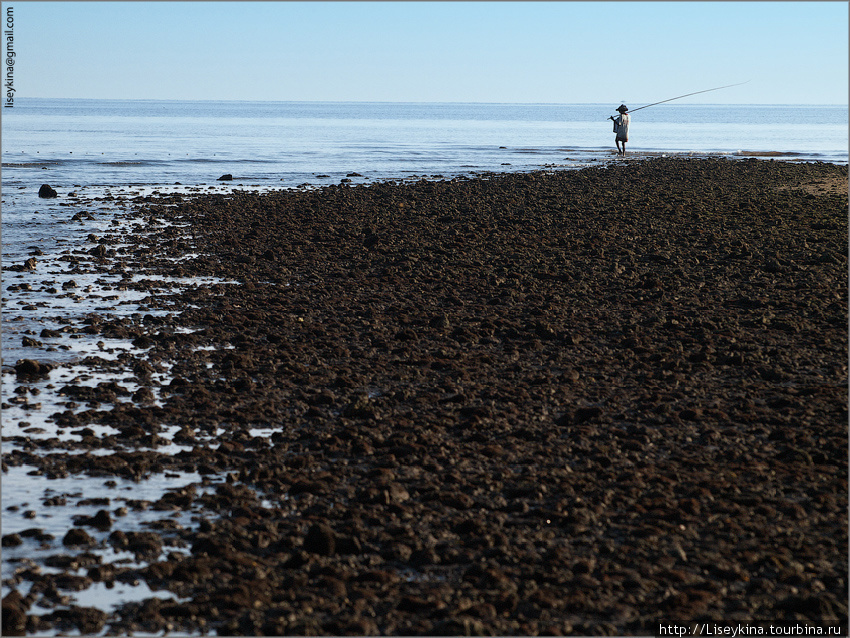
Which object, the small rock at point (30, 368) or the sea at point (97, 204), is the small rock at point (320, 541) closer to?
the sea at point (97, 204)

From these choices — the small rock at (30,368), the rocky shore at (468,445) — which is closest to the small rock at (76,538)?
the rocky shore at (468,445)

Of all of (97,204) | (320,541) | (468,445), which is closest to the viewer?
(320,541)

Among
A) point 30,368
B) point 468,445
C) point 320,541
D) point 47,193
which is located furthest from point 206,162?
point 320,541

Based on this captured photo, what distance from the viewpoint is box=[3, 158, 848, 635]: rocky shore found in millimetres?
5359

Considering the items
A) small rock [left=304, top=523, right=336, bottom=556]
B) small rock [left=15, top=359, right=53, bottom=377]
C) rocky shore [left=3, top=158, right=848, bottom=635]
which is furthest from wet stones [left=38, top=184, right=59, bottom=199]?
small rock [left=304, top=523, right=336, bottom=556]

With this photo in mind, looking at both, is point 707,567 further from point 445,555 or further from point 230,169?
point 230,169

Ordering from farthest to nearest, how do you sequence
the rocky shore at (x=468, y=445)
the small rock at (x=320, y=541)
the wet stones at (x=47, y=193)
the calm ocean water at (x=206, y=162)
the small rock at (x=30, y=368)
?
the wet stones at (x=47, y=193) < the calm ocean water at (x=206, y=162) < the small rock at (x=30, y=368) < the small rock at (x=320, y=541) < the rocky shore at (x=468, y=445)

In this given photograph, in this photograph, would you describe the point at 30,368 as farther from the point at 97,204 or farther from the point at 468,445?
the point at 97,204

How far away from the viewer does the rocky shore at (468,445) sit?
536 cm

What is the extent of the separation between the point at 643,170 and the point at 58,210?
23213mm

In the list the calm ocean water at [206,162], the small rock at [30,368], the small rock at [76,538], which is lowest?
the small rock at [76,538]

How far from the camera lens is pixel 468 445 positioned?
7.86m

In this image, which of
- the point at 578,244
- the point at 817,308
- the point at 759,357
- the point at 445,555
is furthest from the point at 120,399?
the point at 578,244

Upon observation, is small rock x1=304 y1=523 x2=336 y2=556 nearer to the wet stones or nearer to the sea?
the sea
